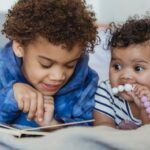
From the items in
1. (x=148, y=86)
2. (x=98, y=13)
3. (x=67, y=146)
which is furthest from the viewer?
(x=98, y=13)

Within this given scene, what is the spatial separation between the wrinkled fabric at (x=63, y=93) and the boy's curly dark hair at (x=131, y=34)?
0.30ft

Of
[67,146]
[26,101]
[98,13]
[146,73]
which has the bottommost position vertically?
[67,146]

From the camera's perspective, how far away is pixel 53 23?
0.77 m

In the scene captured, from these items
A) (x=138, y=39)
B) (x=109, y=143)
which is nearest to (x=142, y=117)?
(x=138, y=39)

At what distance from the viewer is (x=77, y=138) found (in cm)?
51

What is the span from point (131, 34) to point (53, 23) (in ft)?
0.71

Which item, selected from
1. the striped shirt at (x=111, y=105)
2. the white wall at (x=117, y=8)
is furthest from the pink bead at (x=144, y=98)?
the white wall at (x=117, y=8)

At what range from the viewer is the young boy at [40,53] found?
2.53 feet

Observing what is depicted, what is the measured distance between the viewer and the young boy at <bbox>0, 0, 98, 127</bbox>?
2.53ft

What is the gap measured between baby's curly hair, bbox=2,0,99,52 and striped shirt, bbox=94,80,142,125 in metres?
0.18

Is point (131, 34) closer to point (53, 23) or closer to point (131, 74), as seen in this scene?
point (131, 74)

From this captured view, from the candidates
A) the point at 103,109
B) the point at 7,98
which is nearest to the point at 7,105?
the point at 7,98

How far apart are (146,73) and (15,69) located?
1.00ft

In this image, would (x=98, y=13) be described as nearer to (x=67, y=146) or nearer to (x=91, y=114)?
(x=91, y=114)
